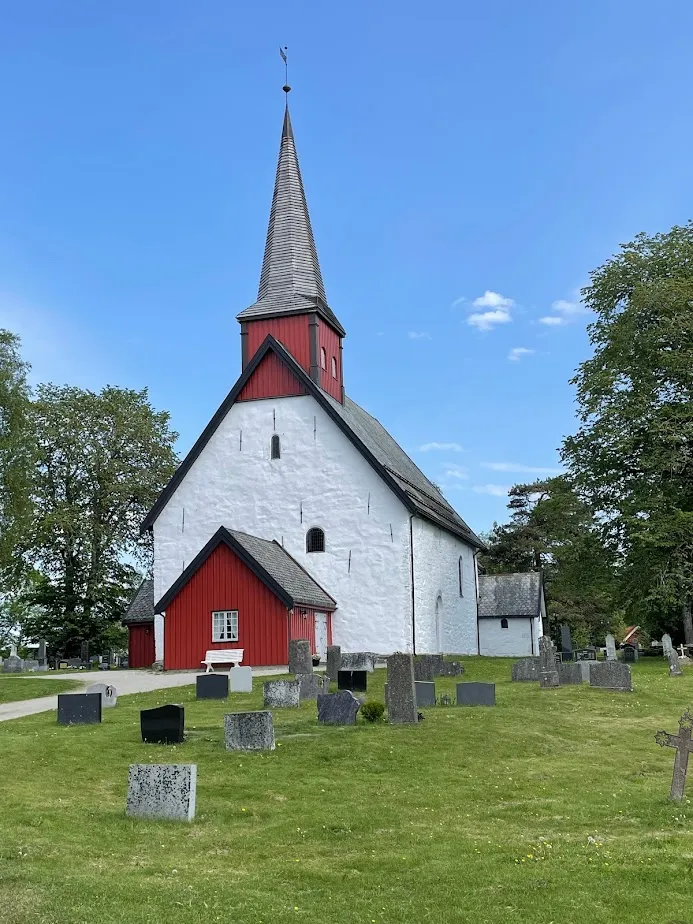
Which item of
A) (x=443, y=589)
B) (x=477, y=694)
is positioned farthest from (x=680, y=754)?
(x=443, y=589)

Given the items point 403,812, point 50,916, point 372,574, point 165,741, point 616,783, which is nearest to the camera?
point 50,916

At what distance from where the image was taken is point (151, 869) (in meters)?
7.85

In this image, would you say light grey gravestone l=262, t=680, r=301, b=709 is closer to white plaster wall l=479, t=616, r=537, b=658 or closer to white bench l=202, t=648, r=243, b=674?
white bench l=202, t=648, r=243, b=674

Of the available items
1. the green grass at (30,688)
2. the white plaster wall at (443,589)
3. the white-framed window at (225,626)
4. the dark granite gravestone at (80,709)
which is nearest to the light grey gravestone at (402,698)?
the dark granite gravestone at (80,709)

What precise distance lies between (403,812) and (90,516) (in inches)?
1582

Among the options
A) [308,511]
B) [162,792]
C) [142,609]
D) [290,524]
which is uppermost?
[308,511]

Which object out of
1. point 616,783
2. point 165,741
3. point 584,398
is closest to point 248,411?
point 584,398

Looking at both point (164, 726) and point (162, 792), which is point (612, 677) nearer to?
point (164, 726)

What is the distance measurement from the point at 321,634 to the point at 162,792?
20.9 meters

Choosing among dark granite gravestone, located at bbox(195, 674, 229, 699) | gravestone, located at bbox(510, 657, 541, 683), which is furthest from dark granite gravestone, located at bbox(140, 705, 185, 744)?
gravestone, located at bbox(510, 657, 541, 683)

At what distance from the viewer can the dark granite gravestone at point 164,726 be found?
44.4 ft

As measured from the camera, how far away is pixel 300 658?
834 inches

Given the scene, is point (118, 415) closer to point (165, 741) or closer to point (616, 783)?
point (165, 741)

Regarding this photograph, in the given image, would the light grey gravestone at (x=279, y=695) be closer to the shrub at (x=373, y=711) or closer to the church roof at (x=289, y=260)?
the shrub at (x=373, y=711)
